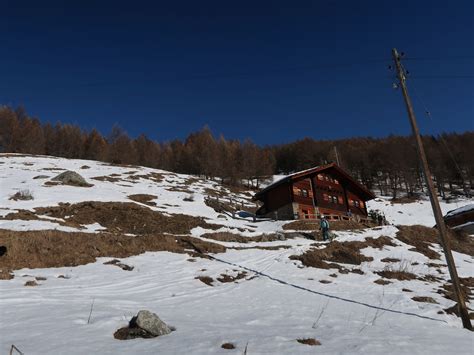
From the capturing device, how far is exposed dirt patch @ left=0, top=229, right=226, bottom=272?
48.5 feet

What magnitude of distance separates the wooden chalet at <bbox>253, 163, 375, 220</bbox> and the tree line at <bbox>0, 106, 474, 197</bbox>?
104ft

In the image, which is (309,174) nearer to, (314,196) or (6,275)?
(314,196)

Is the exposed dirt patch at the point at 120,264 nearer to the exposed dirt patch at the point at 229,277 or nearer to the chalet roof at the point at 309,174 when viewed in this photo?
the exposed dirt patch at the point at 229,277

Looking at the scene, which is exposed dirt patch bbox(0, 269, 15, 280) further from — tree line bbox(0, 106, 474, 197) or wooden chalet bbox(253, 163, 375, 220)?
tree line bbox(0, 106, 474, 197)

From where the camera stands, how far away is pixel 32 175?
46.0 meters

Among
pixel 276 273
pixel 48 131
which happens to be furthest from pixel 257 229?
pixel 48 131

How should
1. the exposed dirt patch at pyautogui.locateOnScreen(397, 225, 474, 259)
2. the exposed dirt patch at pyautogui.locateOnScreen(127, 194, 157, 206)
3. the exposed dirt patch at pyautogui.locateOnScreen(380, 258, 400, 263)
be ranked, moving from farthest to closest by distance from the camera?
the exposed dirt patch at pyautogui.locateOnScreen(127, 194, 157, 206) < the exposed dirt patch at pyautogui.locateOnScreen(397, 225, 474, 259) < the exposed dirt patch at pyautogui.locateOnScreen(380, 258, 400, 263)

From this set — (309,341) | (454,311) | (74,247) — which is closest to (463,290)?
(454,311)

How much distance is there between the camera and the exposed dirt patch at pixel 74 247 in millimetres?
14784

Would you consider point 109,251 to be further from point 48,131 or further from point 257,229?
point 48,131

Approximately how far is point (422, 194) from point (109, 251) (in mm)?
87199

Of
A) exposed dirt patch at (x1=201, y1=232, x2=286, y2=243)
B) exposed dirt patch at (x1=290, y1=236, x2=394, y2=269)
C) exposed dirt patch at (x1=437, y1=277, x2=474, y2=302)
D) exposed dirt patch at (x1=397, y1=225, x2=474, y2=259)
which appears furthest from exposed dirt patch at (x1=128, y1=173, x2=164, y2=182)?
exposed dirt patch at (x1=437, y1=277, x2=474, y2=302)

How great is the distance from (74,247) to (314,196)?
33862mm

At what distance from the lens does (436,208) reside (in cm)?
1193
